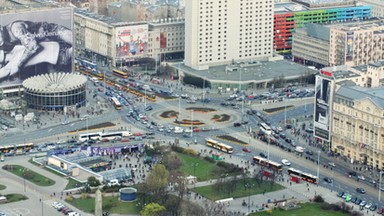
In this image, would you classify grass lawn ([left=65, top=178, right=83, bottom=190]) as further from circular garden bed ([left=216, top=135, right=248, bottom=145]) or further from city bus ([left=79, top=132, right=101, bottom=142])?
circular garden bed ([left=216, top=135, right=248, bottom=145])

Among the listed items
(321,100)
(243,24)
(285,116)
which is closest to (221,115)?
(285,116)

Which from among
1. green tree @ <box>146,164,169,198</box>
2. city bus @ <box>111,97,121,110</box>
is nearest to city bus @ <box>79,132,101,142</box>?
city bus @ <box>111,97,121,110</box>

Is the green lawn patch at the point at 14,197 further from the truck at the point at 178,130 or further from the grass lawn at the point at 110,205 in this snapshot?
the truck at the point at 178,130

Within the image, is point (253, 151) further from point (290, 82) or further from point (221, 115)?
point (290, 82)

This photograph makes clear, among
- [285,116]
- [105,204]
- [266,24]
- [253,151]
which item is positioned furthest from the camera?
[266,24]

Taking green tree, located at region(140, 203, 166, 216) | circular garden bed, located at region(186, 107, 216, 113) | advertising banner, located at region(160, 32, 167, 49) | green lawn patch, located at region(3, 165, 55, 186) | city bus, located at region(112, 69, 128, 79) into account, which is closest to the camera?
green tree, located at region(140, 203, 166, 216)

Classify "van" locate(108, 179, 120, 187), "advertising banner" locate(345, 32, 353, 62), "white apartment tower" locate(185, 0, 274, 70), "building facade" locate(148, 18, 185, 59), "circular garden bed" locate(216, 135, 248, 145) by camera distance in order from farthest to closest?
1. "building facade" locate(148, 18, 185, 59)
2. "white apartment tower" locate(185, 0, 274, 70)
3. "advertising banner" locate(345, 32, 353, 62)
4. "circular garden bed" locate(216, 135, 248, 145)
5. "van" locate(108, 179, 120, 187)

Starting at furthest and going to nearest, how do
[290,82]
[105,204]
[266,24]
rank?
[266,24] < [290,82] < [105,204]
